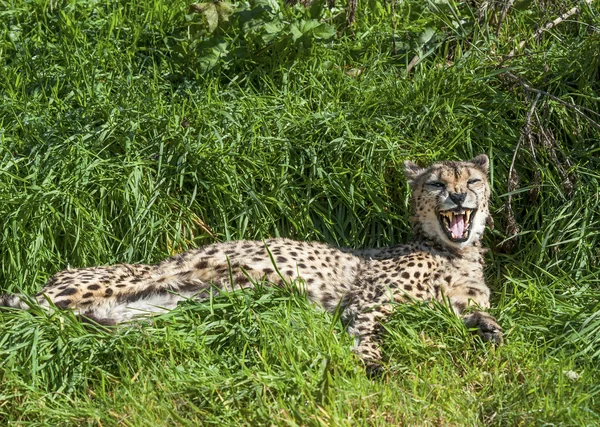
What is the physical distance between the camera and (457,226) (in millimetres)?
Result: 5402

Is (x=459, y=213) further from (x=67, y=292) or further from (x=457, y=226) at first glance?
(x=67, y=292)

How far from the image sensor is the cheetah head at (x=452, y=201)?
210 inches

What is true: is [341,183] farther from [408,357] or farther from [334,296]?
[408,357]

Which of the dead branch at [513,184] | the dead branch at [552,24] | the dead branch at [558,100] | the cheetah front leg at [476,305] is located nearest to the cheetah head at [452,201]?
the dead branch at [513,184]

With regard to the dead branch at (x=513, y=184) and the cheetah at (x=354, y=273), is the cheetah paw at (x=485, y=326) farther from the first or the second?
the dead branch at (x=513, y=184)

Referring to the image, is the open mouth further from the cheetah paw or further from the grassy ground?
the cheetah paw

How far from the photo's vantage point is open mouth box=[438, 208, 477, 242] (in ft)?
17.6

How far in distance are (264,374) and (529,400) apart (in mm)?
1066

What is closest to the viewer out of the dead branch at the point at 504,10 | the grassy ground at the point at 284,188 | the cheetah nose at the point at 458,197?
the grassy ground at the point at 284,188

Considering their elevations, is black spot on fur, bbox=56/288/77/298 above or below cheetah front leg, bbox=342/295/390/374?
above

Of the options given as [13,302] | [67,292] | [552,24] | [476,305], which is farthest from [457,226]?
[13,302]

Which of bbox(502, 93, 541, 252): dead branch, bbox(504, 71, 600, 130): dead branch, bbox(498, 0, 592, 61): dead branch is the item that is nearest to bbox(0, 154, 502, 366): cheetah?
bbox(502, 93, 541, 252): dead branch

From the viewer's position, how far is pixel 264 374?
14.0 ft

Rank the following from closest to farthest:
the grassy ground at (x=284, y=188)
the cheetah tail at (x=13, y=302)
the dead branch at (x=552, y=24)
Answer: the grassy ground at (x=284, y=188), the cheetah tail at (x=13, y=302), the dead branch at (x=552, y=24)
